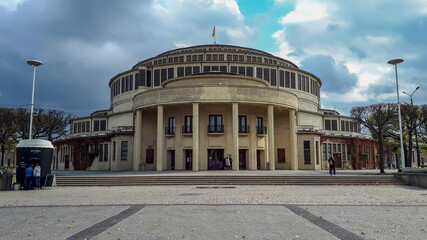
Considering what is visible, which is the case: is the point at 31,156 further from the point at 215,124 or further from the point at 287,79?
the point at 287,79

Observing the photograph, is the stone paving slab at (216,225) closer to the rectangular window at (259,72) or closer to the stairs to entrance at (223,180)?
the stairs to entrance at (223,180)

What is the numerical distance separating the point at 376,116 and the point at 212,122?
16.5 metres

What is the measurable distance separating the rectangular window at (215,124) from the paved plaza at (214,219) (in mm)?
20030

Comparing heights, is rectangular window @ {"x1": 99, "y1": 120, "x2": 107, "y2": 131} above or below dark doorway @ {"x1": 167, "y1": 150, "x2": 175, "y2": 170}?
above

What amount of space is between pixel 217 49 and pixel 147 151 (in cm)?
2013

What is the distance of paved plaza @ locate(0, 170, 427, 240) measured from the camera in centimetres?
820

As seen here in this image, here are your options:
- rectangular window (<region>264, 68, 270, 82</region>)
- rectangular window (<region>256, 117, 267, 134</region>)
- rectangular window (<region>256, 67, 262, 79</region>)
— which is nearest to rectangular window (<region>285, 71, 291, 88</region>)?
rectangular window (<region>264, 68, 270, 82</region>)

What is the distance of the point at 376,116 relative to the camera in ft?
111

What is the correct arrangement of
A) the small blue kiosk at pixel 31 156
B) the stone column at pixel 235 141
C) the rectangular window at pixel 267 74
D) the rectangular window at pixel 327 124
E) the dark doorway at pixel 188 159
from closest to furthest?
the small blue kiosk at pixel 31 156 → the stone column at pixel 235 141 → the dark doorway at pixel 188 159 → the rectangular window at pixel 267 74 → the rectangular window at pixel 327 124

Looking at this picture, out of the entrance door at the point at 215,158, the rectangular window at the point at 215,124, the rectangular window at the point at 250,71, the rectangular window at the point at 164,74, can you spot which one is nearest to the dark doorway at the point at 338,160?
the rectangular window at the point at 250,71

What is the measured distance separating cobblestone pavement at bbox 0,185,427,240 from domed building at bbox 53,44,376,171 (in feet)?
60.0

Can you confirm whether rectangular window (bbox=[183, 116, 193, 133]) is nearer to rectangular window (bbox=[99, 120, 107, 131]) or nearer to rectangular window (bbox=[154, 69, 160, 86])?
rectangular window (bbox=[154, 69, 160, 86])

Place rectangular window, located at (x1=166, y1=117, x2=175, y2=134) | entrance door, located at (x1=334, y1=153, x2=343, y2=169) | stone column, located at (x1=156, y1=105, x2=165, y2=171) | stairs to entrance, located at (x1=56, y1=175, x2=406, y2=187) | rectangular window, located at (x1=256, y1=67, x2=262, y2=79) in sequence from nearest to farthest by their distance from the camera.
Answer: stairs to entrance, located at (x1=56, y1=175, x2=406, y2=187) < stone column, located at (x1=156, y1=105, x2=165, y2=171) < rectangular window, located at (x1=166, y1=117, x2=175, y2=134) < rectangular window, located at (x1=256, y1=67, x2=262, y2=79) < entrance door, located at (x1=334, y1=153, x2=343, y2=169)

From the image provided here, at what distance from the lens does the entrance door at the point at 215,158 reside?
114ft
